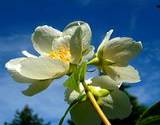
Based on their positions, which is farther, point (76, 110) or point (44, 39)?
point (44, 39)

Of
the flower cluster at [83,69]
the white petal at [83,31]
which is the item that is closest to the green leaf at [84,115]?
the flower cluster at [83,69]

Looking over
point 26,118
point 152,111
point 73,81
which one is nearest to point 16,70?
point 73,81

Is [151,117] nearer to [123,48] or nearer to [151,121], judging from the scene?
[151,121]

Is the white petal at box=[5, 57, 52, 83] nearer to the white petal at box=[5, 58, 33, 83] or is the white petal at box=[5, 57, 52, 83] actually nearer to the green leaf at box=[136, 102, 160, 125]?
the white petal at box=[5, 58, 33, 83]

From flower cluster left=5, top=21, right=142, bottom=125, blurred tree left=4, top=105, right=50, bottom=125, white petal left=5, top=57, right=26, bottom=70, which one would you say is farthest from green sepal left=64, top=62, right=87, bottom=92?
blurred tree left=4, top=105, right=50, bottom=125

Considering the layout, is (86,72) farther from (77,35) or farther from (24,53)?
(24,53)

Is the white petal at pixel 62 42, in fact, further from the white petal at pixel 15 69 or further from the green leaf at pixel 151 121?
the green leaf at pixel 151 121

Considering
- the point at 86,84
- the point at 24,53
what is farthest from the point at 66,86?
the point at 24,53
